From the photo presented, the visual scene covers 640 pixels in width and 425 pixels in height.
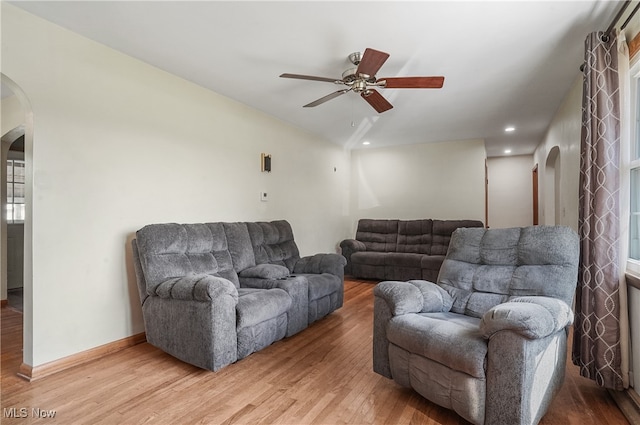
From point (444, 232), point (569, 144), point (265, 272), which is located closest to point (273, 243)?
point (265, 272)

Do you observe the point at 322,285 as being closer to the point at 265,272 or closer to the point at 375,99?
the point at 265,272

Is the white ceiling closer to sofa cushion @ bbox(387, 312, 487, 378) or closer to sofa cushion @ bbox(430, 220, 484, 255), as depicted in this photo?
sofa cushion @ bbox(387, 312, 487, 378)

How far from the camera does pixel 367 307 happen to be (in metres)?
4.14

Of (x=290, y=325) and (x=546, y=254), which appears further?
(x=290, y=325)

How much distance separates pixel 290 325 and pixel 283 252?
1.12 m

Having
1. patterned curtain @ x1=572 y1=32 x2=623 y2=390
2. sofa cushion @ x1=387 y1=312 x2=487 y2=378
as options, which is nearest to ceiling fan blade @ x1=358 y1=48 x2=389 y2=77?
patterned curtain @ x1=572 y1=32 x2=623 y2=390

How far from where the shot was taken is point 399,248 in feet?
19.3

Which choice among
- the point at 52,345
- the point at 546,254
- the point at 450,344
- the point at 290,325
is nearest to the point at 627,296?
the point at 546,254

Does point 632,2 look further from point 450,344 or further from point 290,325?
point 290,325

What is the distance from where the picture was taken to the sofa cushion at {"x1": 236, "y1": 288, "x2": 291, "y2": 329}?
98.0 inches

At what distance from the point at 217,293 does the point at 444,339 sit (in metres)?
1.50

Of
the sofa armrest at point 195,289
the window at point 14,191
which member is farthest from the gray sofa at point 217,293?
the window at point 14,191

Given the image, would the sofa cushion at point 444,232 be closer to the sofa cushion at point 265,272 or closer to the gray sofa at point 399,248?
the gray sofa at point 399,248

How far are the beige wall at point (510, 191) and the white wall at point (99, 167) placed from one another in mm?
6370
